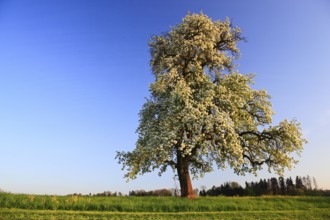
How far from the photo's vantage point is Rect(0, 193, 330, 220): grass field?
74.0ft

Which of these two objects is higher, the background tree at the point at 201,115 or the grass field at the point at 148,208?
the background tree at the point at 201,115

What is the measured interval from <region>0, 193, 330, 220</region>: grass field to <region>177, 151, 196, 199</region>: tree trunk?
5.95m

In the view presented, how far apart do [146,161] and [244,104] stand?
11.2m

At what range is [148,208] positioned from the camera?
26.4m

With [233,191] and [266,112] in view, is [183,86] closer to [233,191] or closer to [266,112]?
[266,112]

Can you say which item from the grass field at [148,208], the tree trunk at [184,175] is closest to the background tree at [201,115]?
the tree trunk at [184,175]

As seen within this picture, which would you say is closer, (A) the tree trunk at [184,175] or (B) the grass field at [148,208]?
(B) the grass field at [148,208]

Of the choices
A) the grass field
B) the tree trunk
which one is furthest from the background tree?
the grass field

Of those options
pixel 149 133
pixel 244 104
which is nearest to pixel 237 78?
pixel 244 104

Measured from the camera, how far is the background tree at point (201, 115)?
34906mm

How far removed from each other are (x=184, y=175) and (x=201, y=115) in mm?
6076

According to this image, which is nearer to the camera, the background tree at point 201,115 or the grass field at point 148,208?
the grass field at point 148,208

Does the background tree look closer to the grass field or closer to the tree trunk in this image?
the tree trunk

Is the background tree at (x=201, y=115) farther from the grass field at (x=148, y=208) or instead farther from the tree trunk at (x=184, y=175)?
the grass field at (x=148, y=208)
